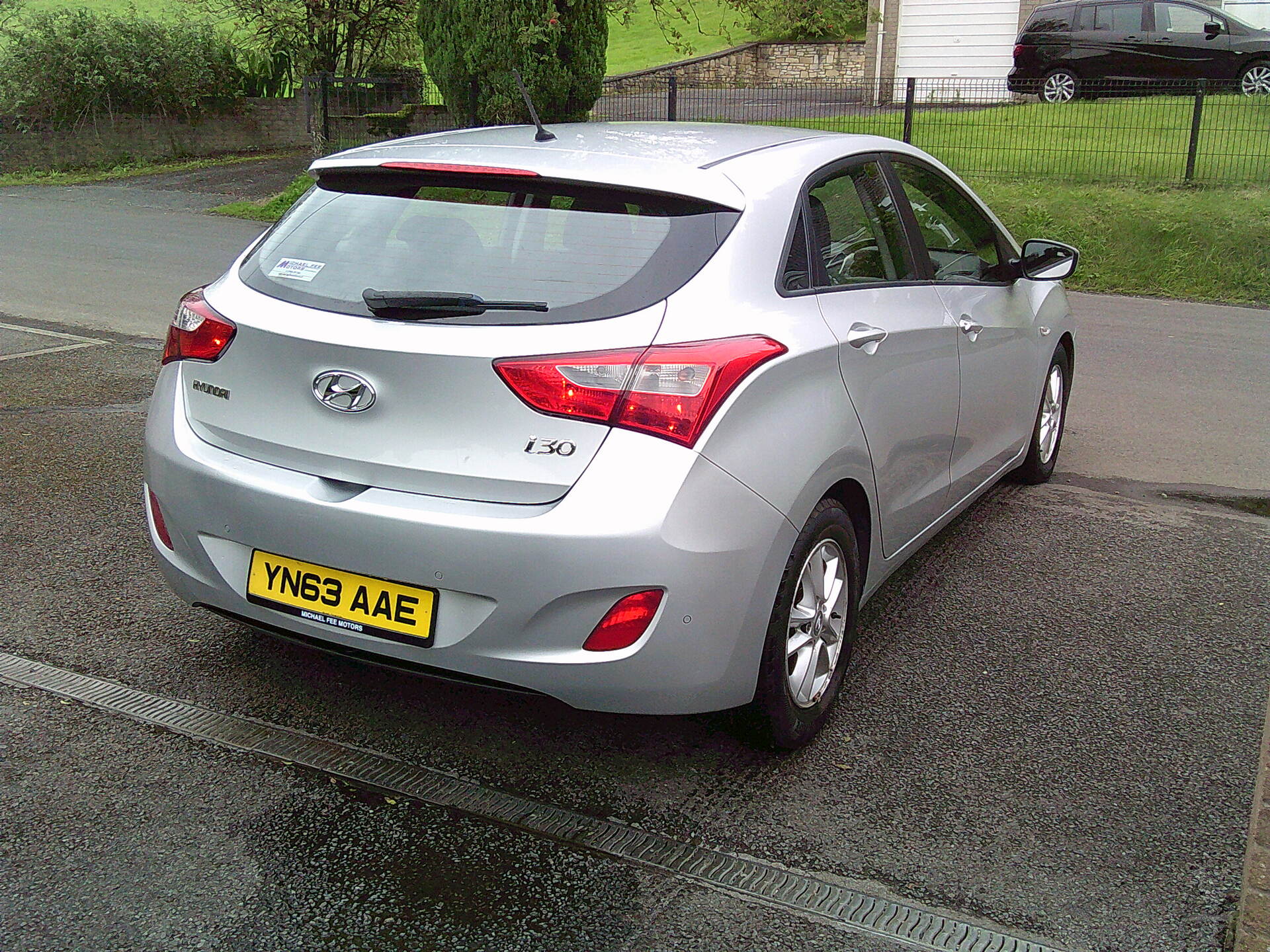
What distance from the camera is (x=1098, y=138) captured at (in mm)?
14836

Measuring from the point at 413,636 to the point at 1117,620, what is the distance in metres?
2.57

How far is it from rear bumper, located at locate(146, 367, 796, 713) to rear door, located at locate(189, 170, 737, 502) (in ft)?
0.24

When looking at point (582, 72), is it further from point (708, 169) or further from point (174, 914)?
point (174, 914)

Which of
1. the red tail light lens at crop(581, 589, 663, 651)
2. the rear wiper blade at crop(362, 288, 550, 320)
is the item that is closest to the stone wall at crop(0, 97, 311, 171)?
the rear wiper blade at crop(362, 288, 550, 320)

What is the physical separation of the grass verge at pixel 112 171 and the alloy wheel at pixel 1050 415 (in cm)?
1876

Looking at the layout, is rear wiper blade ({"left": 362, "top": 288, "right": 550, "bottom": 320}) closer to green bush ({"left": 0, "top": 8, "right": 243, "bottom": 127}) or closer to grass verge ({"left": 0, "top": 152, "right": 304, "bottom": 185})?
grass verge ({"left": 0, "top": 152, "right": 304, "bottom": 185})

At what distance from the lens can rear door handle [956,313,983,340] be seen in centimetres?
425

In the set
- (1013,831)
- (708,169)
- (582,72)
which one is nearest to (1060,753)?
(1013,831)

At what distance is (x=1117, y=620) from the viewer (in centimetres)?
431

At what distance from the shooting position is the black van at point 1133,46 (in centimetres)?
2048

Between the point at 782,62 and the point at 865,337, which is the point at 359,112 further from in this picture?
the point at 782,62

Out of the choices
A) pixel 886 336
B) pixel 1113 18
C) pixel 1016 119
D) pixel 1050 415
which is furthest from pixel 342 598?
pixel 1113 18

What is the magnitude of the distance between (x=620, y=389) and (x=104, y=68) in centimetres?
2285

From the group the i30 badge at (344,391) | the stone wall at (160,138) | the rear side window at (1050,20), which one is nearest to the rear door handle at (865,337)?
the i30 badge at (344,391)
